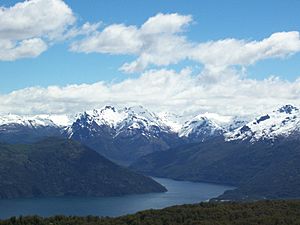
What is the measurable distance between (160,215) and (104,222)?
15.1 meters

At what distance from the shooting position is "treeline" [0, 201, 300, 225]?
484 feet

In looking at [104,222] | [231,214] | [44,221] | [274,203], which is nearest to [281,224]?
[231,214]

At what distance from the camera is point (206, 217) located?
154 meters

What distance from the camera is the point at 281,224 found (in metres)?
143

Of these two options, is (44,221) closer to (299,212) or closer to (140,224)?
(140,224)

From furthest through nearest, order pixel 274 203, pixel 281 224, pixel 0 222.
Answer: pixel 274 203 < pixel 0 222 < pixel 281 224

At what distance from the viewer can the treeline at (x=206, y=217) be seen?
148 meters

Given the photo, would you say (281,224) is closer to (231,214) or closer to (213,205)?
(231,214)

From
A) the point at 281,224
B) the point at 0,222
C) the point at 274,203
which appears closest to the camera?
the point at 281,224

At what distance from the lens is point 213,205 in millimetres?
171875

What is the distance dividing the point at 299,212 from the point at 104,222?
46731mm

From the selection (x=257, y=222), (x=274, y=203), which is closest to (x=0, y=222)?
(x=257, y=222)

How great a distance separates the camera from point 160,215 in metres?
160

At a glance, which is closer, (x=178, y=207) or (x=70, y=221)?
(x=70, y=221)
